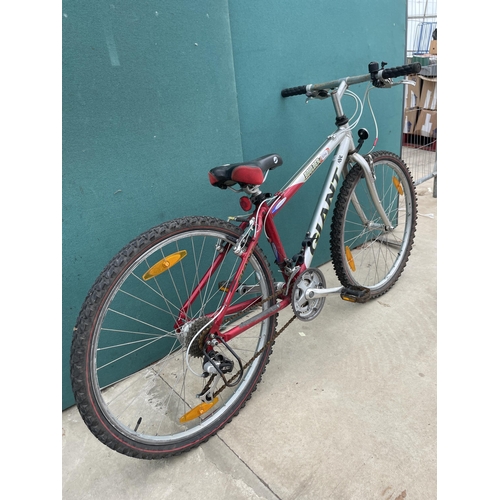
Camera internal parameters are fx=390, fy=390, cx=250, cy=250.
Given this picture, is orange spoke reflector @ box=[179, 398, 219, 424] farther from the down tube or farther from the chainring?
the down tube

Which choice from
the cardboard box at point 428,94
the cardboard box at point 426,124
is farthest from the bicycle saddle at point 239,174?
the cardboard box at point 428,94

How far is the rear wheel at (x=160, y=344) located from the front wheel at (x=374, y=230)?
0.59 metres

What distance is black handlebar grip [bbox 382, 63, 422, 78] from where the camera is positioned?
1.65 metres

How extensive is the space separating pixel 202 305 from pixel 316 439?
0.78 m

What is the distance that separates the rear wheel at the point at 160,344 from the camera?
1288 mm

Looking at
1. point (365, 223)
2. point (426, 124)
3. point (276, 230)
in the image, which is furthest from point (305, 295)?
point (426, 124)

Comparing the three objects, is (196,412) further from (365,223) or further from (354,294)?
(365,223)

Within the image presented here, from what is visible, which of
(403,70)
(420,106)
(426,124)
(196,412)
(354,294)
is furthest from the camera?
(420,106)

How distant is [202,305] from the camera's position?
192 centimetres

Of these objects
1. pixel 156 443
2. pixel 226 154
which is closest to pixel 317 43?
pixel 226 154

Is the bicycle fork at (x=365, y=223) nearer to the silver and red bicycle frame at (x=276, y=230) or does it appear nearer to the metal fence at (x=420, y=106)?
the silver and red bicycle frame at (x=276, y=230)

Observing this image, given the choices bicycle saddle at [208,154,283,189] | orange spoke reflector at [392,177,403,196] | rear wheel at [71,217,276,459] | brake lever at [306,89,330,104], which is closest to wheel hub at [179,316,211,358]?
rear wheel at [71,217,276,459]

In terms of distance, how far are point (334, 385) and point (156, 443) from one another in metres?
0.81

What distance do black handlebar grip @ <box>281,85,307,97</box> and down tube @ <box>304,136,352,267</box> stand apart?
1.08 feet
